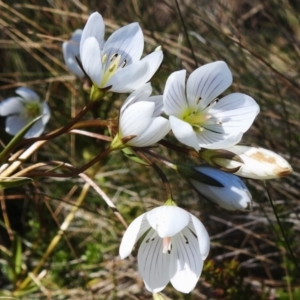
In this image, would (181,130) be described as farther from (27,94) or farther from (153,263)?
(27,94)

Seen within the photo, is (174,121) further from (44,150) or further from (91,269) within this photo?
(44,150)

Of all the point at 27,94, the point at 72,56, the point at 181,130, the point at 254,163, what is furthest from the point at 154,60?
the point at 27,94

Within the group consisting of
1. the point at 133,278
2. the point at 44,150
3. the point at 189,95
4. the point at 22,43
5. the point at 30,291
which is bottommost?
the point at 133,278

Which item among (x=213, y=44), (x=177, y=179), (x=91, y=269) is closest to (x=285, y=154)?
(x=177, y=179)

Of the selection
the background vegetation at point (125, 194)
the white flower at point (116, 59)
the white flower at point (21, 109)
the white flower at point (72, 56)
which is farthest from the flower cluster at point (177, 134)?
the white flower at point (21, 109)

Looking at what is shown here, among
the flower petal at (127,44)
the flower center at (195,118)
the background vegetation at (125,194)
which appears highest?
the flower petal at (127,44)

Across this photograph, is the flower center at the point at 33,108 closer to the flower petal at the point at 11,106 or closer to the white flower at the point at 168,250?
the flower petal at the point at 11,106
